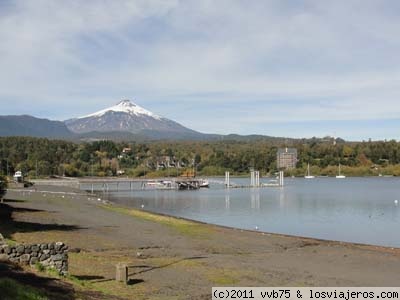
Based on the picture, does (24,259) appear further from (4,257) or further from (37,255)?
(4,257)

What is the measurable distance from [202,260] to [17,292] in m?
13.0

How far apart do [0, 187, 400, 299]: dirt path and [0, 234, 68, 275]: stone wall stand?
3.40 feet

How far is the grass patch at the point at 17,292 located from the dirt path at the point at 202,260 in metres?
3.55

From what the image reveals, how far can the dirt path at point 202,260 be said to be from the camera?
17.5 m

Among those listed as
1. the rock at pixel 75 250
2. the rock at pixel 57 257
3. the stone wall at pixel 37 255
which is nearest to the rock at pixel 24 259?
the stone wall at pixel 37 255

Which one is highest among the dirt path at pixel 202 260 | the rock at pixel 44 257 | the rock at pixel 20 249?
the rock at pixel 20 249

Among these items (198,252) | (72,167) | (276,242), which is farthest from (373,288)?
(72,167)

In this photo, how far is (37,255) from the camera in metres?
15.5

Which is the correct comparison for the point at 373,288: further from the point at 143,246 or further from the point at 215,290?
the point at 143,246

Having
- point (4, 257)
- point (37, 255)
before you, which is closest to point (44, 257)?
point (37, 255)

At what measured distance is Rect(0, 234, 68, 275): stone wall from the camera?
15352 mm

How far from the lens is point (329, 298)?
15.0 meters

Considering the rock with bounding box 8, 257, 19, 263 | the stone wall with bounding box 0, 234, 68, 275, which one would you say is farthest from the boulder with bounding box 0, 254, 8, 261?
the rock with bounding box 8, 257, 19, 263

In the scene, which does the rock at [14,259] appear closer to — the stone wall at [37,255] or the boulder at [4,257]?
the stone wall at [37,255]
